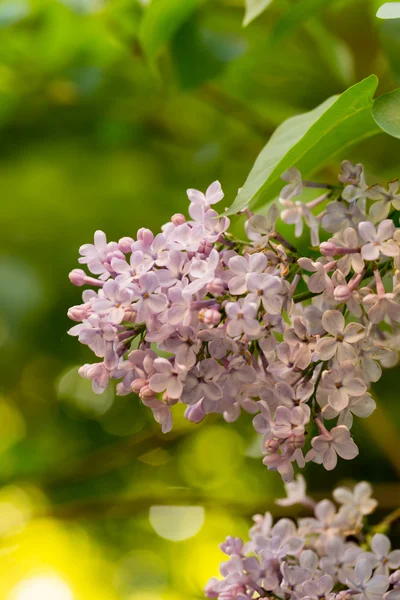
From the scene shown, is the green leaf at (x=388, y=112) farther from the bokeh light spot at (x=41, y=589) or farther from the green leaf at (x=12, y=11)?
the bokeh light spot at (x=41, y=589)

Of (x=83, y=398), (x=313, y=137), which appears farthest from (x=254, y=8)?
(x=83, y=398)

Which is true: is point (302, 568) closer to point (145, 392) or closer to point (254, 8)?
point (145, 392)

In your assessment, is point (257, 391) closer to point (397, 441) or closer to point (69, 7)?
point (397, 441)

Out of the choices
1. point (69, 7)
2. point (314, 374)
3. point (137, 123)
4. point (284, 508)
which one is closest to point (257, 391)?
point (314, 374)

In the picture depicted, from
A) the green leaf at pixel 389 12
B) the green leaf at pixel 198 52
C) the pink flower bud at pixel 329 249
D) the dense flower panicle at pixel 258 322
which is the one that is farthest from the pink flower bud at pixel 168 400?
the green leaf at pixel 198 52

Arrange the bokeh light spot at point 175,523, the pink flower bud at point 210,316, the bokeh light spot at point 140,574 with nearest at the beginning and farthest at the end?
the pink flower bud at point 210,316 → the bokeh light spot at point 140,574 → the bokeh light spot at point 175,523

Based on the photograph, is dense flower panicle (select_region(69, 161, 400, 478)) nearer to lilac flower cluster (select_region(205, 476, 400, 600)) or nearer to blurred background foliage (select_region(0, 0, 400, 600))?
lilac flower cluster (select_region(205, 476, 400, 600))
